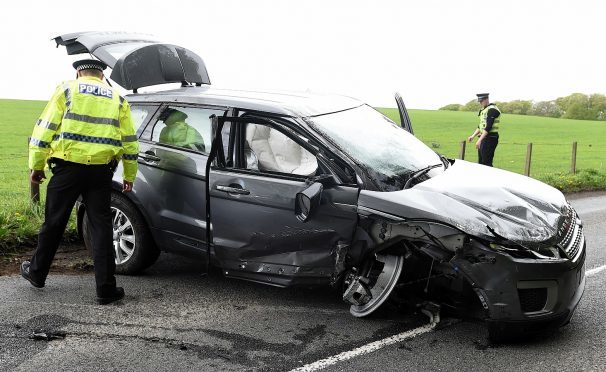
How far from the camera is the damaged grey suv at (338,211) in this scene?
4445 millimetres

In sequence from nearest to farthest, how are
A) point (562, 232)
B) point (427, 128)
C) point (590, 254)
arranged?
point (562, 232), point (590, 254), point (427, 128)

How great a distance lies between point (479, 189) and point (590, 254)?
296cm

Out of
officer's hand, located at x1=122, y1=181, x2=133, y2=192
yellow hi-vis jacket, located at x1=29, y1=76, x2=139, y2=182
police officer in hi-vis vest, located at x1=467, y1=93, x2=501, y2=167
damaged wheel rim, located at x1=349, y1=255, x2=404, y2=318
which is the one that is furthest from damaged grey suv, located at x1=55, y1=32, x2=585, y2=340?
police officer in hi-vis vest, located at x1=467, y1=93, x2=501, y2=167

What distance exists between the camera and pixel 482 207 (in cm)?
464

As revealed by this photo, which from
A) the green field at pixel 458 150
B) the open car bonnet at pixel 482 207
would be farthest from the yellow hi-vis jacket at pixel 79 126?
the green field at pixel 458 150

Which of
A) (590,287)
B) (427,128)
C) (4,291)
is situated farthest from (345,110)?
(427,128)

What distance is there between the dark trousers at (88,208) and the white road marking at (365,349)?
6.68ft

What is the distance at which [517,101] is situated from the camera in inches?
2813

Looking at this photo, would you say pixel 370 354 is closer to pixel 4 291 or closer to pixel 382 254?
pixel 382 254

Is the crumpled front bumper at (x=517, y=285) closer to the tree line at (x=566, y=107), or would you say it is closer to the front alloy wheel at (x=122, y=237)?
the front alloy wheel at (x=122, y=237)

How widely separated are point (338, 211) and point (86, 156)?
1.96 metres

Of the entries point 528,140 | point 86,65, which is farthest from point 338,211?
point 528,140

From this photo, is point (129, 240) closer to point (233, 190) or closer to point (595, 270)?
point (233, 190)

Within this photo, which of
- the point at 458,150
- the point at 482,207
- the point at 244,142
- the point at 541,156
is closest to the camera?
the point at 482,207
